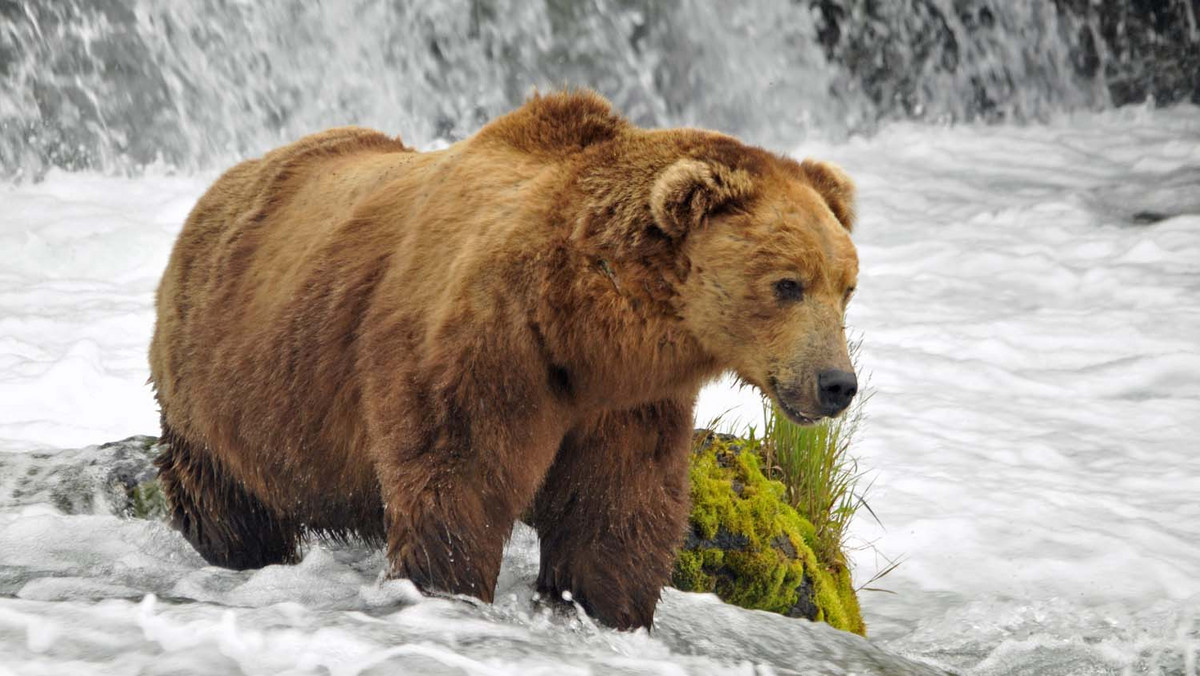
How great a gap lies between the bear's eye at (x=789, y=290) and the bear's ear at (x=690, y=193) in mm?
273

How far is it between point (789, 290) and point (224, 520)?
92.8 inches

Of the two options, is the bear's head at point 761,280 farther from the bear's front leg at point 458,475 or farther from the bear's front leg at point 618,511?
the bear's front leg at point 458,475

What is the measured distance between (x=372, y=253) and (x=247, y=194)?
1081 mm

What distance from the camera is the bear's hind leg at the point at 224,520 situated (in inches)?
193

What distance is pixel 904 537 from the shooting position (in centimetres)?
796

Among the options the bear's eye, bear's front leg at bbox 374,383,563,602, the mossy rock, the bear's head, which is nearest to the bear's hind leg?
bear's front leg at bbox 374,383,563,602

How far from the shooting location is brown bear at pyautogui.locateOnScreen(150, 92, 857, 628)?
373cm

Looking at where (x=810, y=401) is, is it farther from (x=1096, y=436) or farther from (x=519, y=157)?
(x=1096, y=436)

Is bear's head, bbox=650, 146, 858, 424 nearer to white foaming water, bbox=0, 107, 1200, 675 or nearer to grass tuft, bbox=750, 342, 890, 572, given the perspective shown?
white foaming water, bbox=0, 107, 1200, 675

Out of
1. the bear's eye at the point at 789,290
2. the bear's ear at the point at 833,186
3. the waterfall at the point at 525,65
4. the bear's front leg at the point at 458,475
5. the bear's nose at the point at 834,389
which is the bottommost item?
the bear's front leg at the point at 458,475

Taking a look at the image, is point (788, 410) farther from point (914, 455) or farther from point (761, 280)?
point (914, 455)

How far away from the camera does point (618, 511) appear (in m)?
4.07

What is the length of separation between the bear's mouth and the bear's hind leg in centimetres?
196

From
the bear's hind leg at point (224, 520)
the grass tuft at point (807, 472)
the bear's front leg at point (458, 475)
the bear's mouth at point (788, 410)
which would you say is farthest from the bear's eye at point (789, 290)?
the grass tuft at point (807, 472)
